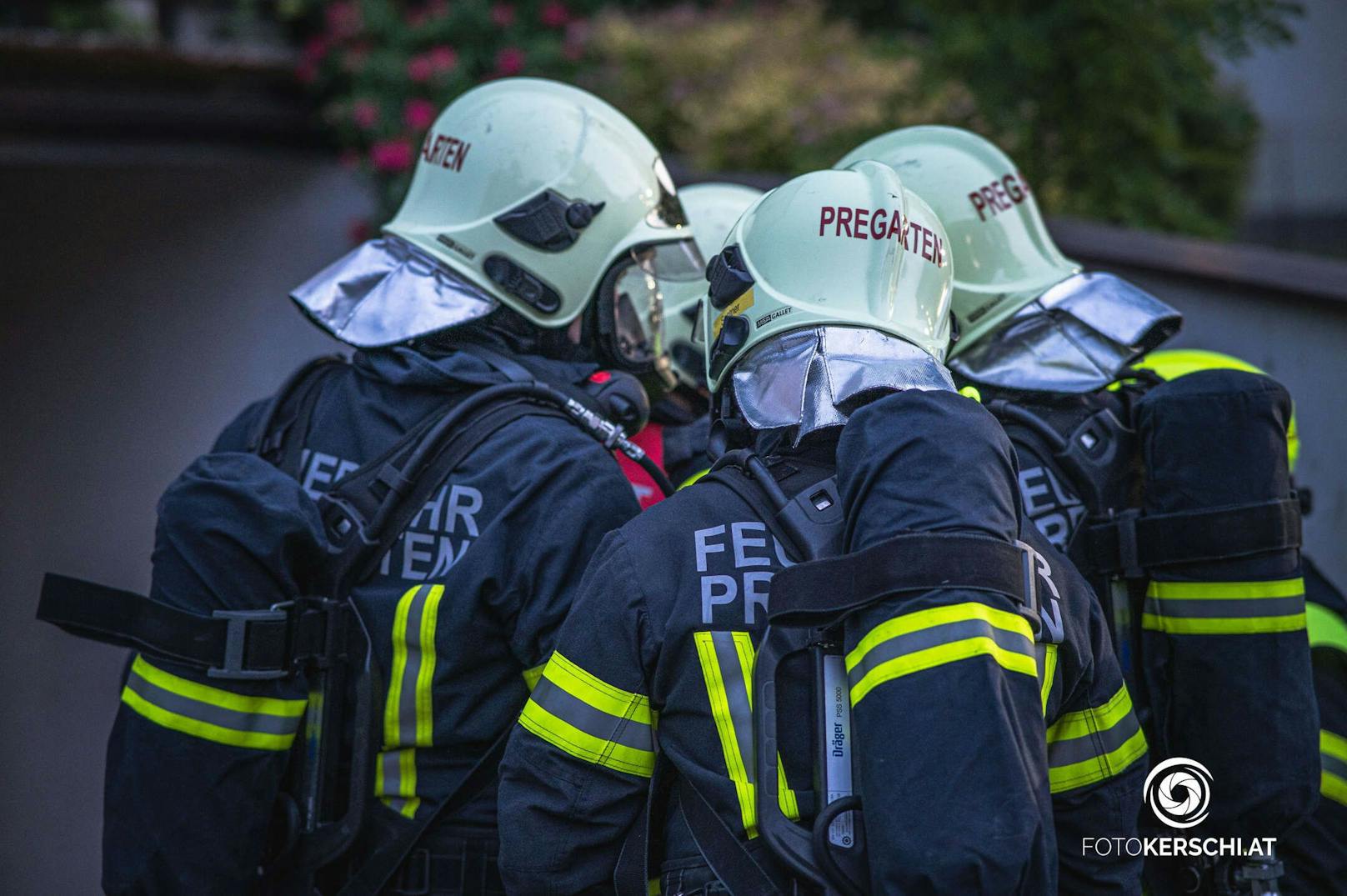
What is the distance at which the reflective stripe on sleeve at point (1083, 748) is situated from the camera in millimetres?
2002

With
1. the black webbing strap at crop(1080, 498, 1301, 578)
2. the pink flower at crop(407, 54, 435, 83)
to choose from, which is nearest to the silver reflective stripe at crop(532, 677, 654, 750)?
the black webbing strap at crop(1080, 498, 1301, 578)

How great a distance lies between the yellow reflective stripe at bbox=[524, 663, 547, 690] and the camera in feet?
7.90

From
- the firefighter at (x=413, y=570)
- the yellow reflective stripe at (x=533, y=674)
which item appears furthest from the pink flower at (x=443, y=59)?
the yellow reflective stripe at (x=533, y=674)

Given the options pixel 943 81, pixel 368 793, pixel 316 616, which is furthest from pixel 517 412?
pixel 943 81

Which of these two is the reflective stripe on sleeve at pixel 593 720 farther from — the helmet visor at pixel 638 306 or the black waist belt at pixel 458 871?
the helmet visor at pixel 638 306

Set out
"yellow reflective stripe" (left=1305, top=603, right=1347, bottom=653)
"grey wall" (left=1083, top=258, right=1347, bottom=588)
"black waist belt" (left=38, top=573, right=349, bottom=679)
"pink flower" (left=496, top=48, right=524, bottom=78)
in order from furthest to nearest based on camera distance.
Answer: "pink flower" (left=496, top=48, right=524, bottom=78) < "grey wall" (left=1083, top=258, right=1347, bottom=588) < "yellow reflective stripe" (left=1305, top=603, right=1347, bottom=653) < "black waist belt" (left=38, top=573, right=349, bottom=679)

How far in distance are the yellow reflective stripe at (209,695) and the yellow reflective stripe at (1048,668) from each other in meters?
1.43

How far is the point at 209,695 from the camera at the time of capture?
2348 millimetres

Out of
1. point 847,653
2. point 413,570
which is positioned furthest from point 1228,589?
point 413,570

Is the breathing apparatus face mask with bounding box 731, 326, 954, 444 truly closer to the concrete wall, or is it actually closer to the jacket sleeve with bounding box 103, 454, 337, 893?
the jacket sleeve with bounding box 103, 454, 337, 893

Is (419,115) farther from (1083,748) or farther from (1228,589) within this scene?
(1083,748)

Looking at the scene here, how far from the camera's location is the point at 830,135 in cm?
672

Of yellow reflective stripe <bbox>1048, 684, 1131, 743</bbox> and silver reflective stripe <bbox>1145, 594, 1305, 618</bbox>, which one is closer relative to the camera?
yellow reflective stripe <bbox>1048, 684, 1131, 743</bbox>

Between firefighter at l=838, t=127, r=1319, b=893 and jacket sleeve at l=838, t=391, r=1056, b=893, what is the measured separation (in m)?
0.93
